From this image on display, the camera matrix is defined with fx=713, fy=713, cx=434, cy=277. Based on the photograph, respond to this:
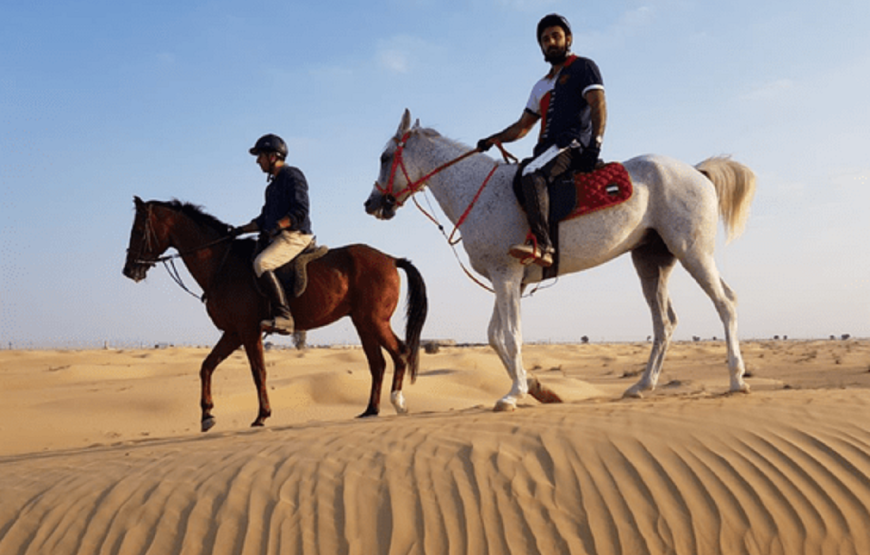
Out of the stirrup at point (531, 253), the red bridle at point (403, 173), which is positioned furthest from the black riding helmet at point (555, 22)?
the stirrup at point (531, 253)

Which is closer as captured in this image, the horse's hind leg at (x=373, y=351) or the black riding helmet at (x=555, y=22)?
the black riding helmet at (x=555, y=22)

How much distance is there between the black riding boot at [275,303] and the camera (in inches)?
309

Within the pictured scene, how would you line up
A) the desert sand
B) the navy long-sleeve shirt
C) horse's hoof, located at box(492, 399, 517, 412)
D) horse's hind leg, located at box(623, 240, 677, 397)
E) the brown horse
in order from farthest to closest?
the navy long-sleeve shirt → the brown horse → horse's hind leg, located at box(623, 240, 677, 397) → horse's hoof, located at box(492, 399, 517, 412) → the desert sand

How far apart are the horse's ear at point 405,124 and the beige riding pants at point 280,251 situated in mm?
2114

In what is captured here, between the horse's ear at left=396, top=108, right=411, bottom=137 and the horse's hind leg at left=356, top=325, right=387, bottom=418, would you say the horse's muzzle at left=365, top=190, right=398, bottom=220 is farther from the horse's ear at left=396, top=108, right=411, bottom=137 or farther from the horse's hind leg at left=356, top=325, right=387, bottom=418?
the horse's hind leg at left=356, top=325, right=387, bottom=418

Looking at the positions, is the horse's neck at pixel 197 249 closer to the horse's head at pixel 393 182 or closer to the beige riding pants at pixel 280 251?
the beige riding pants at pixel 280 251

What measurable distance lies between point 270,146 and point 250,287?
1694 mm

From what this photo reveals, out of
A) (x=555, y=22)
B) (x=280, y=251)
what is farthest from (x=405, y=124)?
(x=280, y=251)

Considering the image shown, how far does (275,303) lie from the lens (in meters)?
7.91

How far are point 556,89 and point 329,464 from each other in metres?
3.70

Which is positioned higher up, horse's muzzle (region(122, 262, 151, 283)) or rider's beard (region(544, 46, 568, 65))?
rider's beard (region(544, 46, 568, 65))

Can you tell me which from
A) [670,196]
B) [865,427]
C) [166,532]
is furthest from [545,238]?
[166,532]

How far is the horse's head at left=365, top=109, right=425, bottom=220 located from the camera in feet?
21.5

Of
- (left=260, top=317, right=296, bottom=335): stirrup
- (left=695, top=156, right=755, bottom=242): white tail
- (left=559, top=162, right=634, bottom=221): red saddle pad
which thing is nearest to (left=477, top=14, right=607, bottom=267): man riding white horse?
(left=559, top=162, right=634, bottom=221): red saddle pad
